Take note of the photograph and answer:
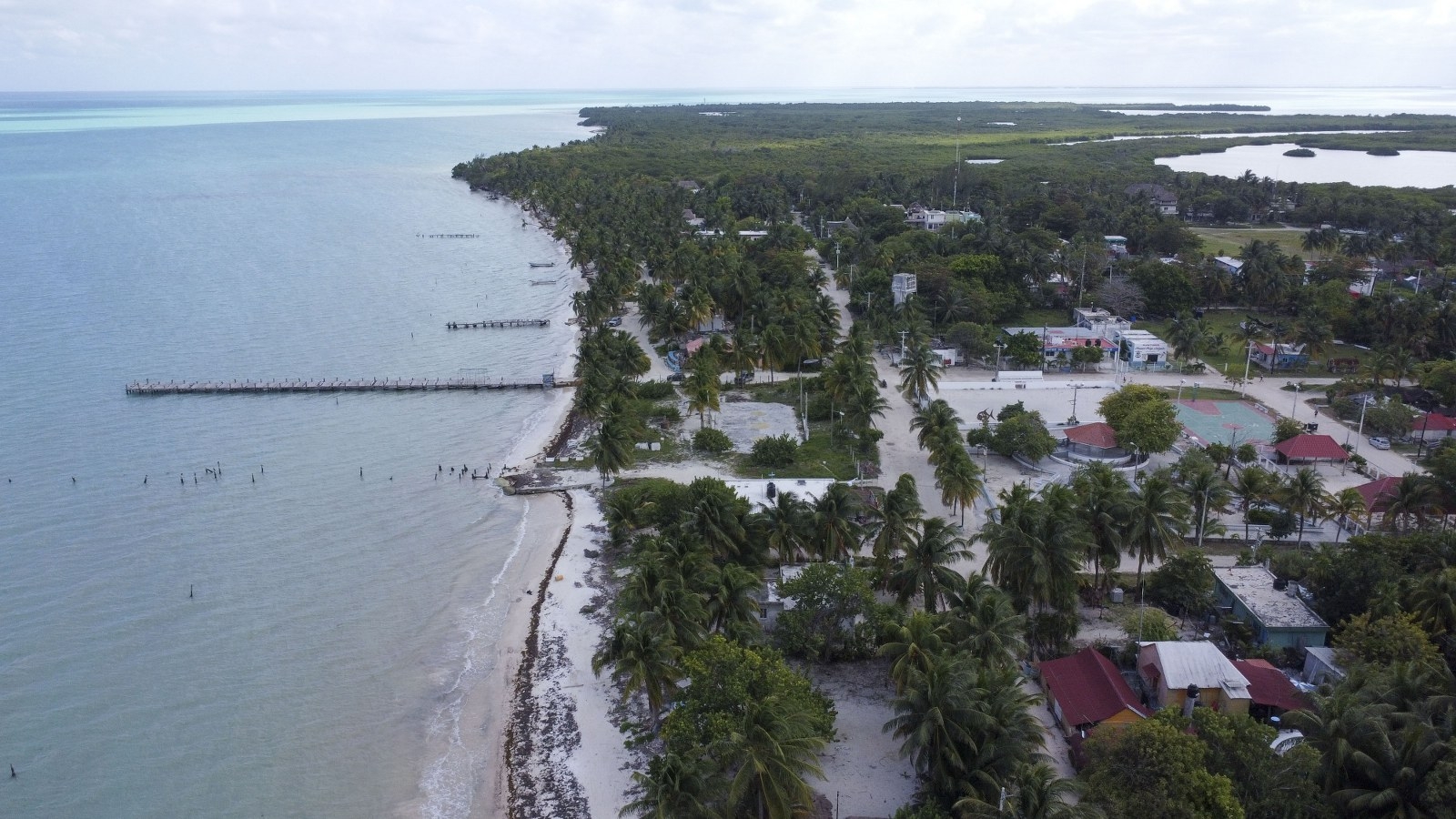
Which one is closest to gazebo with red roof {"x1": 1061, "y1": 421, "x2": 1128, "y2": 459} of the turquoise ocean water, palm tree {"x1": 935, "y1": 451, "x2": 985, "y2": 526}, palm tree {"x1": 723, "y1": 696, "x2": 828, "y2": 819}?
palm tree {"x1": 935, "y1": 451, "x2": 985, "y2": 526}

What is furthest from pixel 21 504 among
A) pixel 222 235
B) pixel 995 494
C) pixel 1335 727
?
pixel 222 235

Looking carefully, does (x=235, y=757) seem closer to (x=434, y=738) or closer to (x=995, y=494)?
(x=434, y=738)

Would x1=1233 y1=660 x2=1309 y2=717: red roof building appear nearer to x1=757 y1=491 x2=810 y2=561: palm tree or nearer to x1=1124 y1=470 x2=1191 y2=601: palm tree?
x1=1124 y1=470 x2=1191 y2=601: palm tree

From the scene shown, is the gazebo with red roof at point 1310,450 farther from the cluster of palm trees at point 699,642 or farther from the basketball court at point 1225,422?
the cluster of palm trees at point 699,642

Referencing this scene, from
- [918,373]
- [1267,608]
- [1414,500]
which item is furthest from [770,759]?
→ [918,373]

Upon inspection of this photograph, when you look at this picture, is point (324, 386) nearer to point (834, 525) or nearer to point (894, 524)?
point (834, 525)

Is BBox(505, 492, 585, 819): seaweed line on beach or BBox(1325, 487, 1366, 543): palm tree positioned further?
BBox(1325, 487, 1366, 543): palm tree
